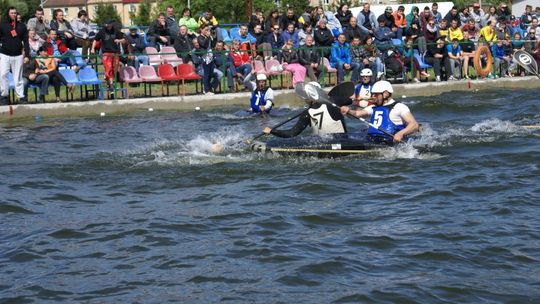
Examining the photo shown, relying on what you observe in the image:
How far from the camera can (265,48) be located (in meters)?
24.9

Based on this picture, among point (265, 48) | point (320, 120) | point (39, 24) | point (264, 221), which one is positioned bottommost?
point (264, 221)

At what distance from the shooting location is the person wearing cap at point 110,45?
902 inches

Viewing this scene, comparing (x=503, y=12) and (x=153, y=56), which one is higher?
(x=503, y=12)

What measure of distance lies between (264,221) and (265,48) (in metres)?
13.2

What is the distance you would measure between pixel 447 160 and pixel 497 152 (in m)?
1.23

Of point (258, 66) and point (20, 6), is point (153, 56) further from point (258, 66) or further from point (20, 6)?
point (20, 6)

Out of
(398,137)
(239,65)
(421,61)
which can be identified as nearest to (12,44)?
(239,65)

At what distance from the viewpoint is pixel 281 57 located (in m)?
24.9

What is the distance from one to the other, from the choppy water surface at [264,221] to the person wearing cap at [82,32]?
5551 millimetres

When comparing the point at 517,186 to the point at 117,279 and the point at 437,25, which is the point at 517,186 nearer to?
the point at 117,279

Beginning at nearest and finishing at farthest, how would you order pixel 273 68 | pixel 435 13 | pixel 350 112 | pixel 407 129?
pixel 407 129
pixel 350 112
pixel 273 68
pixel 435 13

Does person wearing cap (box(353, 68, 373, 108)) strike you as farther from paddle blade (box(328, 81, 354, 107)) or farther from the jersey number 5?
the jersey number 5

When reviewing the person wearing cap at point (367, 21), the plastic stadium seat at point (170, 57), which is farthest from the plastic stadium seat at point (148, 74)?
the person wearing cap at point (367, 21)

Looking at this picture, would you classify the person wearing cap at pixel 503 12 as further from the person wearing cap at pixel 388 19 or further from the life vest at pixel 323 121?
the life vest at pixel 323 121
